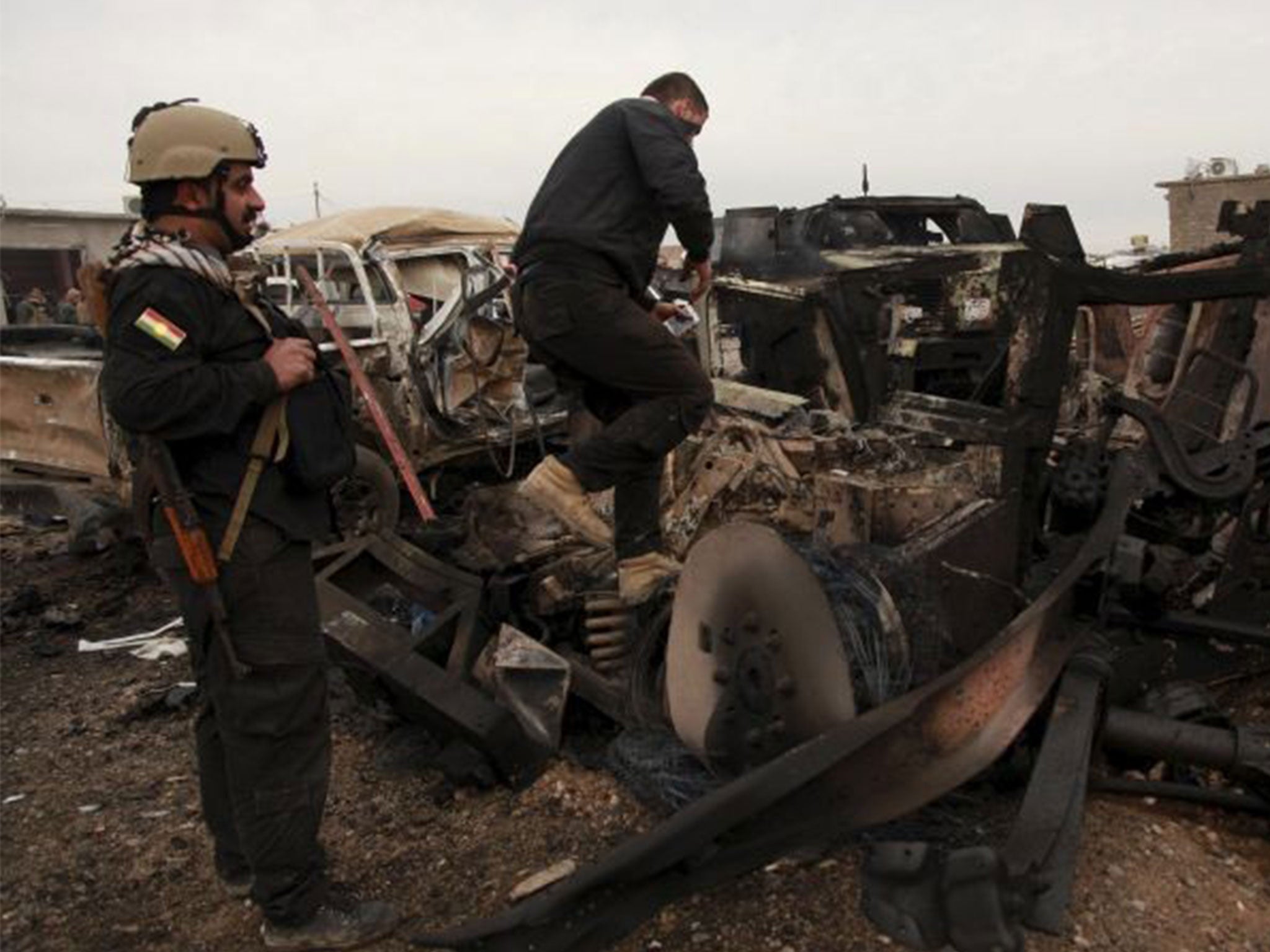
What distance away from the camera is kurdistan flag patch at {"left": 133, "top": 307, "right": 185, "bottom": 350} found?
2297 millimetres

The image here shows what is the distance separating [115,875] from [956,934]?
Result: 233cm

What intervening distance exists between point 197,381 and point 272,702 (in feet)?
2.51

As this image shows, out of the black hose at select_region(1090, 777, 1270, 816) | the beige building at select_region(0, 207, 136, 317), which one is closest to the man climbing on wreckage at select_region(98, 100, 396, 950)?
the black hose at select_region(1090, 777, 1270, 816)

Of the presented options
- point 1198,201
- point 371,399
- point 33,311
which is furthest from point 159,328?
point 1198,201

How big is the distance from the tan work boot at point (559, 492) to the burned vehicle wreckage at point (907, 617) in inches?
13.6

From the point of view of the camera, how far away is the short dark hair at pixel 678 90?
345cm

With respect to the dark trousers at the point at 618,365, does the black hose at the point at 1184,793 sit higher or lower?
lower

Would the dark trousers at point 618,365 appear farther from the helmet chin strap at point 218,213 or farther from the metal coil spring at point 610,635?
the helmet chin strap at point 218,213

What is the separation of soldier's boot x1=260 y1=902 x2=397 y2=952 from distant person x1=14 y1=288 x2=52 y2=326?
18713 millimetres

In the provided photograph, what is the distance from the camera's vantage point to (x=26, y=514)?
6.33m

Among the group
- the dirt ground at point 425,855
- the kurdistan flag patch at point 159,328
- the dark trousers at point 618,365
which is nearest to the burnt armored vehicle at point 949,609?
the dirt ground at point 425,855

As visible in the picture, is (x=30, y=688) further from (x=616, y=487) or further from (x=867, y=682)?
(x=867, y=682)

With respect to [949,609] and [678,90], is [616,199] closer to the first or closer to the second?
[678,90]

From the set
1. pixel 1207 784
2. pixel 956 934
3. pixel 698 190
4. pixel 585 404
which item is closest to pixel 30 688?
pixel 585 404
